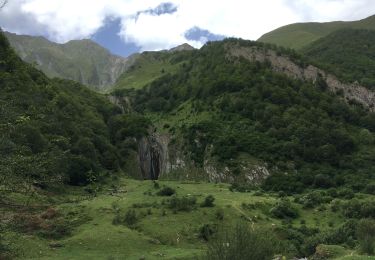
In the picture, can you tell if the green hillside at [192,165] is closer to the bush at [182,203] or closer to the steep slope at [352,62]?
the bush at [182,203]

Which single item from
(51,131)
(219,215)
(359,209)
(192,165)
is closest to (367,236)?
(219,215)

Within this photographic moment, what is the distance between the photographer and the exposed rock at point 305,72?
447 ft

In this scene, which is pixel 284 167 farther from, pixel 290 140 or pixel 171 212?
pixel 171 212

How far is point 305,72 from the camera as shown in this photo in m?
140

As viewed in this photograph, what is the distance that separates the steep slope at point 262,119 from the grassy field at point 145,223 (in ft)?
89.6

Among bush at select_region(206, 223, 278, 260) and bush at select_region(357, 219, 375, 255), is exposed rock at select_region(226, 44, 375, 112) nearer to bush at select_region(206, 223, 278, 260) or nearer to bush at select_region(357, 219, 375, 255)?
bush at select_region(357, 219, 375, 255)

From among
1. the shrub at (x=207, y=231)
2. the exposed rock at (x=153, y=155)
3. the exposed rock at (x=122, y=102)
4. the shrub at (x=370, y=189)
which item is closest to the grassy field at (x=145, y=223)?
the shrub at (x=207, y=231)

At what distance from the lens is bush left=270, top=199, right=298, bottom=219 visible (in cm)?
6314

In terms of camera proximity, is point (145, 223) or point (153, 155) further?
point (153, 155)

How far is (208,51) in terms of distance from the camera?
537ft

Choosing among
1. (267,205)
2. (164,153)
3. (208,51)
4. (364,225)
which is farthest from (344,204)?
(208,51)

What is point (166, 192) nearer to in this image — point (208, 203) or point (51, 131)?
point (208, 203)

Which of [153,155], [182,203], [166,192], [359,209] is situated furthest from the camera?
[153,155]

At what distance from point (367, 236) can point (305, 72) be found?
106870 mm
